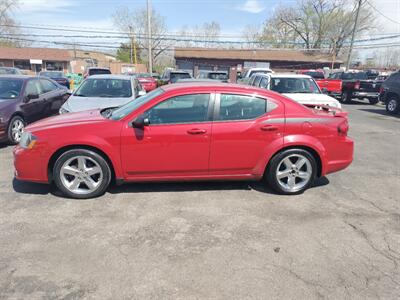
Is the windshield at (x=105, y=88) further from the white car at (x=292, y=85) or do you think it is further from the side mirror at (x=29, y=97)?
the white car at (x=292, y=85)

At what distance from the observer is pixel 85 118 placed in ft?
14.0

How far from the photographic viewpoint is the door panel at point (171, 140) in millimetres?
3994

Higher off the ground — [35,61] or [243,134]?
[35,61]

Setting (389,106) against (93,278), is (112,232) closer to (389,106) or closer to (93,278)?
(93,278)

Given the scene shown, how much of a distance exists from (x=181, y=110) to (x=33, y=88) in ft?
18.0

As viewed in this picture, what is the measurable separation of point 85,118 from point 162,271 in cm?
253

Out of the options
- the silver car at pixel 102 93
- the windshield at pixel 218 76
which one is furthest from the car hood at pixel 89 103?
the windshield at pixel 218 76

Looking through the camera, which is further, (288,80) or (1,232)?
(288,80)

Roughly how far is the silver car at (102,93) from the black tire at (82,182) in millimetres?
3295

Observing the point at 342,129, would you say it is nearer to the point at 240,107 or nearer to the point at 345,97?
the point at 240,107

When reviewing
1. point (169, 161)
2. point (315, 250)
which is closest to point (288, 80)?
point (169, 161)

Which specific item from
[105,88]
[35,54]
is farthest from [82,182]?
[35,54]

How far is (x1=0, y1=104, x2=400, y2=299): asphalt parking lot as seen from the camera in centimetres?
254

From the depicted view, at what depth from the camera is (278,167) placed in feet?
14.2
